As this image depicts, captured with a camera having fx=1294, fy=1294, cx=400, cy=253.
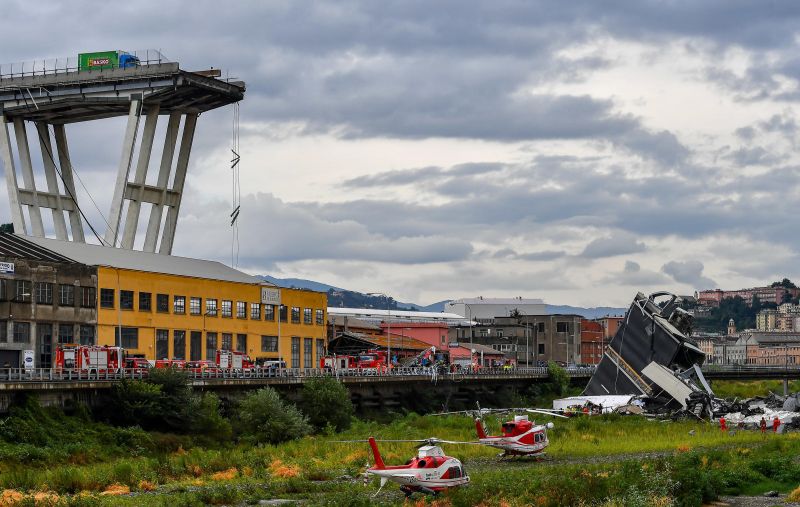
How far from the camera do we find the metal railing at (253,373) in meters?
77.7

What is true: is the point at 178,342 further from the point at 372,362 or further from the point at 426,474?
the point at 426,474

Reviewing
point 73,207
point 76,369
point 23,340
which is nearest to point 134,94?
point 73,207

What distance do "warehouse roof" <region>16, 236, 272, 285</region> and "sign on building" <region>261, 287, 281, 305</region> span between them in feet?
6.48

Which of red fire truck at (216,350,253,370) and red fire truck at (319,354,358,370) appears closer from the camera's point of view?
red fire truck at (216,350,253,370)

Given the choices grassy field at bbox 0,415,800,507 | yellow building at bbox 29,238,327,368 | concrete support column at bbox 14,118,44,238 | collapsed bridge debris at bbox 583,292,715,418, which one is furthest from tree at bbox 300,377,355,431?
concrete support column at bbox 14,118,44,238

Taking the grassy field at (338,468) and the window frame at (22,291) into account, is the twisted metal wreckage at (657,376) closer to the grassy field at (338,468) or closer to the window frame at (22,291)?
the grassy field at (338,468)

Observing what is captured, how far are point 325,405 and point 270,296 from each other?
28.4m

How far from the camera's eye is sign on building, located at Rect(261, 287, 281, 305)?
11919 cm

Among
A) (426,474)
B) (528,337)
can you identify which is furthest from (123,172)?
(528,337)

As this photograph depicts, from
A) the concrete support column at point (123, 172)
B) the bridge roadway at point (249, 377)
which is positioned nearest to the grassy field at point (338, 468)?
the bridge roadway at point (249, 377)

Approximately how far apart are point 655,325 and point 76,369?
5532 cm

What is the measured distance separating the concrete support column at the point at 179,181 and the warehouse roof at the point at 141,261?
4.43 meters

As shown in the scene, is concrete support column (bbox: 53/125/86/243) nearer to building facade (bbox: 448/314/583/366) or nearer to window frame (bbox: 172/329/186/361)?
window frame (bbox: 172/329/186/361)

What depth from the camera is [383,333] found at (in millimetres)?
177500
